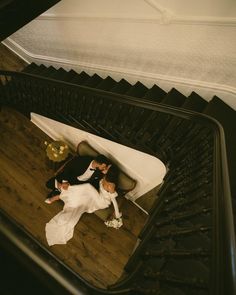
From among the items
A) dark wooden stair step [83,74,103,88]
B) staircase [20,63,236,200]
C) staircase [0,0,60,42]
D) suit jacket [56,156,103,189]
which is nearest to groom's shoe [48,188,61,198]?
suit jacket [56,156,103,189]

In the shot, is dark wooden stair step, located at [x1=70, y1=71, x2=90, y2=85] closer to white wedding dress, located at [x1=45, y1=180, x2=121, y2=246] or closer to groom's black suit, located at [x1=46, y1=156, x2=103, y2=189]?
groom's black suit, located at [x1=46, y1=156, x2=103, y2=189]

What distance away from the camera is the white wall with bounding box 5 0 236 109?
3322 mm

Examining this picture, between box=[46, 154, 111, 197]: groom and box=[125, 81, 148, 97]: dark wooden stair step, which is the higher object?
box=[125, 81, 148, 97]: dark wooden stair step

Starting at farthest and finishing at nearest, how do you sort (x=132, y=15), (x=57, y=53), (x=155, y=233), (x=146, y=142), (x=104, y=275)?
(x=57, y=53) < (x=104, y=275) < (x=132, y=15) < (x=146, y=142) < (x=155, y=233)

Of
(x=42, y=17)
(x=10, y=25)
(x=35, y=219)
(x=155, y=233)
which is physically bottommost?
(x=35, y=219)

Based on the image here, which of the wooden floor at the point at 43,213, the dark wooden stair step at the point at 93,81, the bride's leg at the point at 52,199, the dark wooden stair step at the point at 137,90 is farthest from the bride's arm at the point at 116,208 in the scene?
the dark wooden stair step at the point at 93,81

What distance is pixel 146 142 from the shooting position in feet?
11.5

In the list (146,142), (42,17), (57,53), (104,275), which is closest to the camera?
(146,142)

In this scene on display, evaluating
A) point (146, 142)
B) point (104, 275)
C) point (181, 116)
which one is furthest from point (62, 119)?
point (104, 275)

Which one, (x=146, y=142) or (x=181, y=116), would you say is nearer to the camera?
(x=181, y=116)

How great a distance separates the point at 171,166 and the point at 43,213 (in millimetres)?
2583

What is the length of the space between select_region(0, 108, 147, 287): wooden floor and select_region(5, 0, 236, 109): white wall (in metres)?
1.88

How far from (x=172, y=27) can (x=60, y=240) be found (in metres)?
3.63

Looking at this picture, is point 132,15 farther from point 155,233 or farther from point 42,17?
point 155,233
